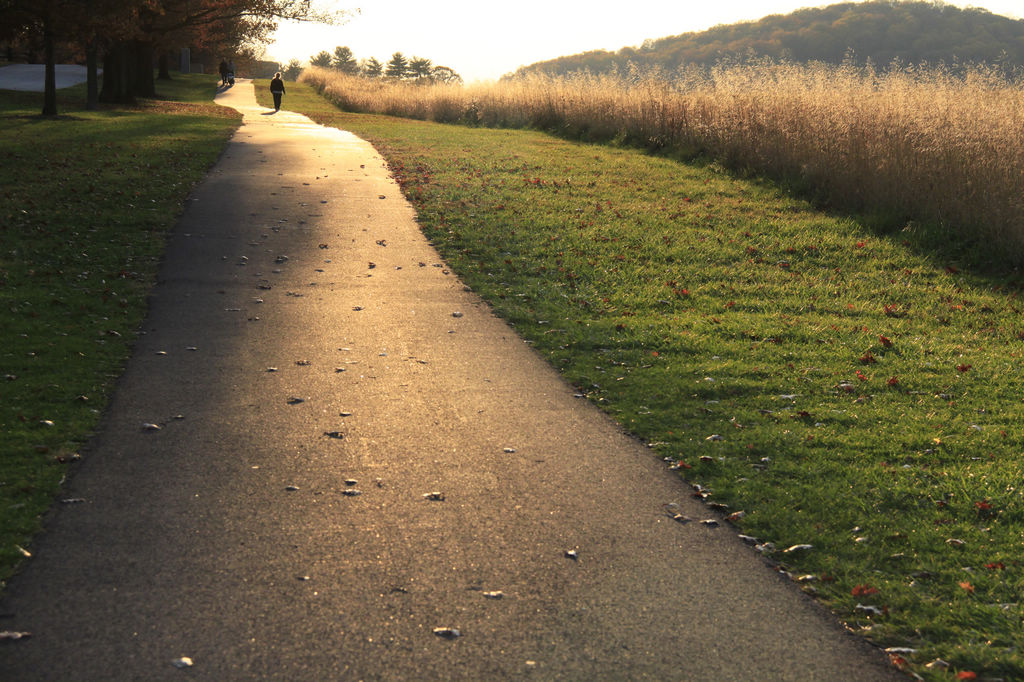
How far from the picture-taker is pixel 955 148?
1352cm

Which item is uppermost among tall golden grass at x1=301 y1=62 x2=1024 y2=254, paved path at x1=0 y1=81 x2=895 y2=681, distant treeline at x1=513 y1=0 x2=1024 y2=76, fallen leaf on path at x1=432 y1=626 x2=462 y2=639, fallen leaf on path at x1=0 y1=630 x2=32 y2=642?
distant treeline at x1=513 y1=0 x2=1024 y2=76

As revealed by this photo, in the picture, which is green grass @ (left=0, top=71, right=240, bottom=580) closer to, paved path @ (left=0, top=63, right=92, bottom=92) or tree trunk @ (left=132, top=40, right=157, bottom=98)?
tree trunk @ (left=132, top=40, right=157, bottom=98)

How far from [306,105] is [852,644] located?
143 feet

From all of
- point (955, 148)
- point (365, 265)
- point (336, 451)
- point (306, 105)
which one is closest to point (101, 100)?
point (306, 105)

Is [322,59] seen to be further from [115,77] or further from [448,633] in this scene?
[448,633]

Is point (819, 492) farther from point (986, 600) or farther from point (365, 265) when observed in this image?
point (365, 265)

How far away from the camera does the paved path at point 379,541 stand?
3604 mm

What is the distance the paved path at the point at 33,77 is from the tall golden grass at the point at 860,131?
1201 inches

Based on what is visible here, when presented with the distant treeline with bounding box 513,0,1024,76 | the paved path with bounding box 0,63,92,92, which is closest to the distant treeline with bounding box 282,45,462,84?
the distant treeline with bounding box 513,0,1024,76

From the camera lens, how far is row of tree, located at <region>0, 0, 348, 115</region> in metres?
24.8

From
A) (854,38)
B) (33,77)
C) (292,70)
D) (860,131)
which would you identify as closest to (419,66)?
(292,70)

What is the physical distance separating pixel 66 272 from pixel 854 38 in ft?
355

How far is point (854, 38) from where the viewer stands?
336 ft

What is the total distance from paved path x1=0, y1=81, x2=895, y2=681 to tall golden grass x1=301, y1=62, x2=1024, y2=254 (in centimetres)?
840
